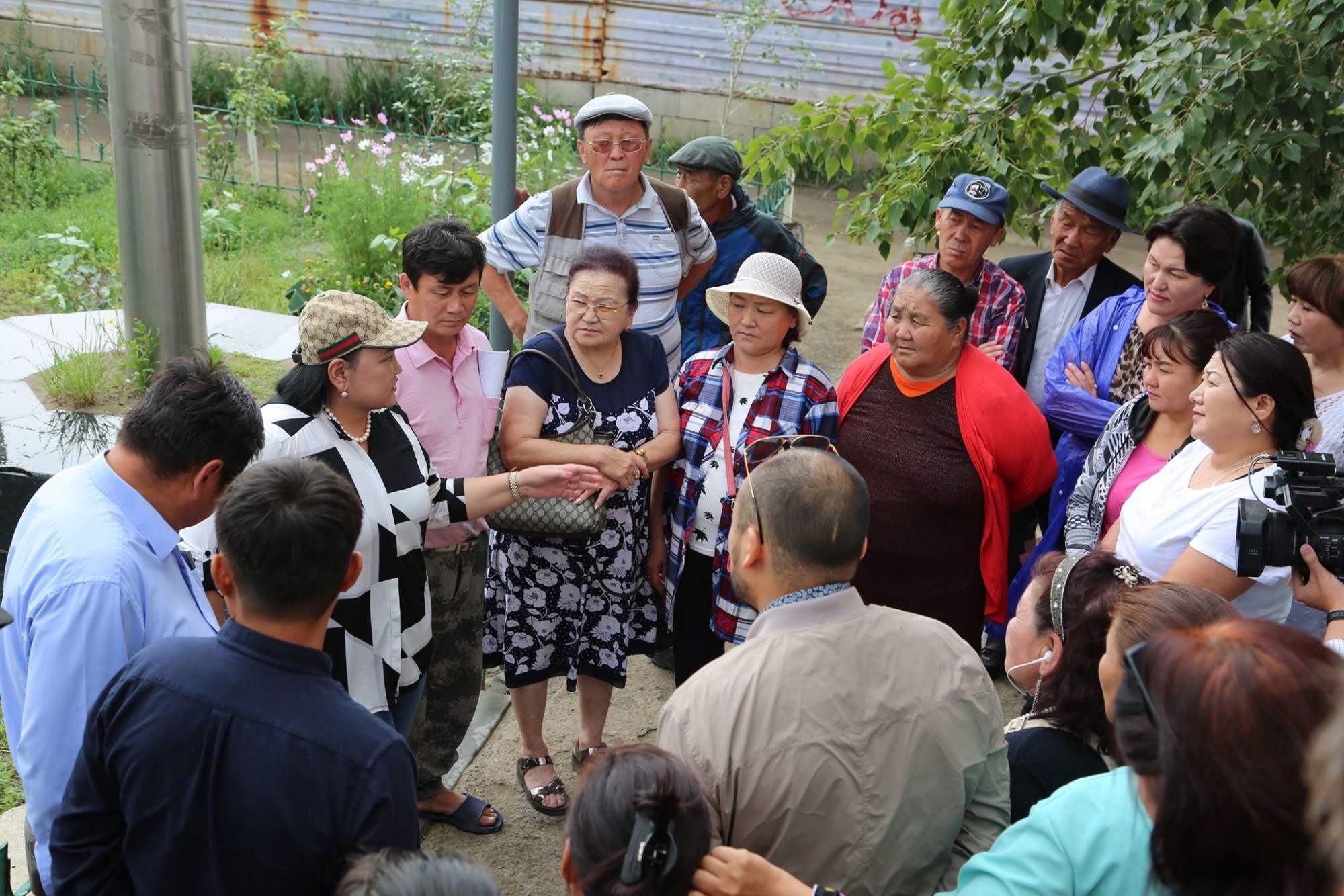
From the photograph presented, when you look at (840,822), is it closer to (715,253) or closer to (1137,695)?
(1137,695)

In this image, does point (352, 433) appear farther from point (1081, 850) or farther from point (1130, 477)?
point (1130, 477)

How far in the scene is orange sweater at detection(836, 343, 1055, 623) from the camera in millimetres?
3465

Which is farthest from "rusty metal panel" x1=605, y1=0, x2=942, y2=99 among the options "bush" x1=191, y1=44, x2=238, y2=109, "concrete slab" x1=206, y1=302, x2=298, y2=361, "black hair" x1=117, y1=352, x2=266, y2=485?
"black hair" x1=117, y1=352, x2=266, y2=485

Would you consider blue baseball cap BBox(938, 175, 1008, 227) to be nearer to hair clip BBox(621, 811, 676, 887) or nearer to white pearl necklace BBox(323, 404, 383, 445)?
white pearl necklace BBox(323, 404, 383, 445)

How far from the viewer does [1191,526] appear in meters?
2.81

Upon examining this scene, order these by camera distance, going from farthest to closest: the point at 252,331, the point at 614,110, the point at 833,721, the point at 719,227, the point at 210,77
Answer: the point at 210,77, the point at 252,331, the point at 719,227, the point at 614,110, the point at 833,721

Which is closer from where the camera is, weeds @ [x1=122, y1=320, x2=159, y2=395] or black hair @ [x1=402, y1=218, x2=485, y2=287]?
black hair @ [x1=402, y1=218, x2=485, y2=287]

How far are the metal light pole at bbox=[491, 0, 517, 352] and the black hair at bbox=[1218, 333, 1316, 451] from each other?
7.75 ft

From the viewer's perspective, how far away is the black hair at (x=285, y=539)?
5.69 feet

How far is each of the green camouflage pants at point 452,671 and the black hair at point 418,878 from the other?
6.08 feet

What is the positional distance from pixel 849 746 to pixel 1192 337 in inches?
80.8

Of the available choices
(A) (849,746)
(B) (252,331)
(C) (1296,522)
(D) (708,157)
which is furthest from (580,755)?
(B) (252,331)

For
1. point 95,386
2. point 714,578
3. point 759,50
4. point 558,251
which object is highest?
point 759,50

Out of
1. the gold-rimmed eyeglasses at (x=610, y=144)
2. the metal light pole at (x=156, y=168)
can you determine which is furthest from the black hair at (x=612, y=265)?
the metal light pole at (x=156, y=168)
